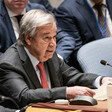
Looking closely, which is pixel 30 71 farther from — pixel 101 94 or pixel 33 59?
pixel 101 94

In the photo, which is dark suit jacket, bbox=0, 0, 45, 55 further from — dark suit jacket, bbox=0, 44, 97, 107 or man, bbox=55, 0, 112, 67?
dark suit jacket, bbox=0, 44, 97, 107

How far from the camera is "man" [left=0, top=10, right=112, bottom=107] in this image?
7.20 feet

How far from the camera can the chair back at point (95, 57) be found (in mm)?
2934

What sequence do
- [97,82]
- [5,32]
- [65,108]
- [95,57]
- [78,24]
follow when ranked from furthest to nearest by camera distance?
[78,24]
[5,32]
[95,57]
[97,82]
[65,108]

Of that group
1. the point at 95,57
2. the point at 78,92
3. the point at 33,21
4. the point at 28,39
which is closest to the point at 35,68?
the point at 28,39

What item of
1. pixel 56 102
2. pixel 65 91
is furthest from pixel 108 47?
pixel 56 102

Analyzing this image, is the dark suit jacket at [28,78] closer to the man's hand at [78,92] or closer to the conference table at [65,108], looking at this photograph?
the man's hand at [78,92]

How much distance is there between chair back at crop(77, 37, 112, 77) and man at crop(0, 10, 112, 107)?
1.11 feet

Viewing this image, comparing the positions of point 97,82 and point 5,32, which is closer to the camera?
point 97,82

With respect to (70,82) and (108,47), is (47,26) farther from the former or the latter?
(108,47)

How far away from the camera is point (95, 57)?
2969mm

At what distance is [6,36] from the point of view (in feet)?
11.0

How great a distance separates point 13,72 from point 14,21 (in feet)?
4.10

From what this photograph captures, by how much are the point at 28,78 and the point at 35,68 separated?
134mm
